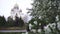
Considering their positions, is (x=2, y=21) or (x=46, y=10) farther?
(x=2, y=21)

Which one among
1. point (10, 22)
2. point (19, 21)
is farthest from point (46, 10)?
point (10, 22)

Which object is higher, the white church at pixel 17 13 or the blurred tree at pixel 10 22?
the white church at pixel 17 13

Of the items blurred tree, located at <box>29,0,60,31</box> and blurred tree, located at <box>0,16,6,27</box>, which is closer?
blurred tree, located at <box>29,0,60,31</box>

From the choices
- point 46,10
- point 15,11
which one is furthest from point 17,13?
point 46,10

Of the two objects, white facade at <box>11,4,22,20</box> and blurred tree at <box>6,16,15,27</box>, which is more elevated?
white facade at <box>11,4,22,20</box>

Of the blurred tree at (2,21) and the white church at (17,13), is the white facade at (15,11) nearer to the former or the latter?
the white church at (17,13)

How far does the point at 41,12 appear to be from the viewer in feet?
5.75

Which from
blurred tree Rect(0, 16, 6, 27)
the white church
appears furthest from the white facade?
blurred tree Rect(0, 16, 6, 27)

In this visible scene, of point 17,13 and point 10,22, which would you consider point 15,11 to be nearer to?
point 17,13

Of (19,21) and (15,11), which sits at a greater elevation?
(15,11)

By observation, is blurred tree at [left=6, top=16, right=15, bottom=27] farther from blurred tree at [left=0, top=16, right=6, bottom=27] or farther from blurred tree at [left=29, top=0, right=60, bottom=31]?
blurred tree at [left=29, top=0, right=60, bottom=31]

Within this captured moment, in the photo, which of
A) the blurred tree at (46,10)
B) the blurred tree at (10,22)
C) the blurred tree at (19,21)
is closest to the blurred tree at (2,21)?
the blurred tree at (10,22)

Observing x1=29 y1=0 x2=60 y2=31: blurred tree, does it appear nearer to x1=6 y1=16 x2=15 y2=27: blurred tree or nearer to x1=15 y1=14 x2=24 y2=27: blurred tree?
x1=15 y1=14 x2=24 y2=27: blurred tree

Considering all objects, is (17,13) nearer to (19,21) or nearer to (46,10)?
(19,21)
